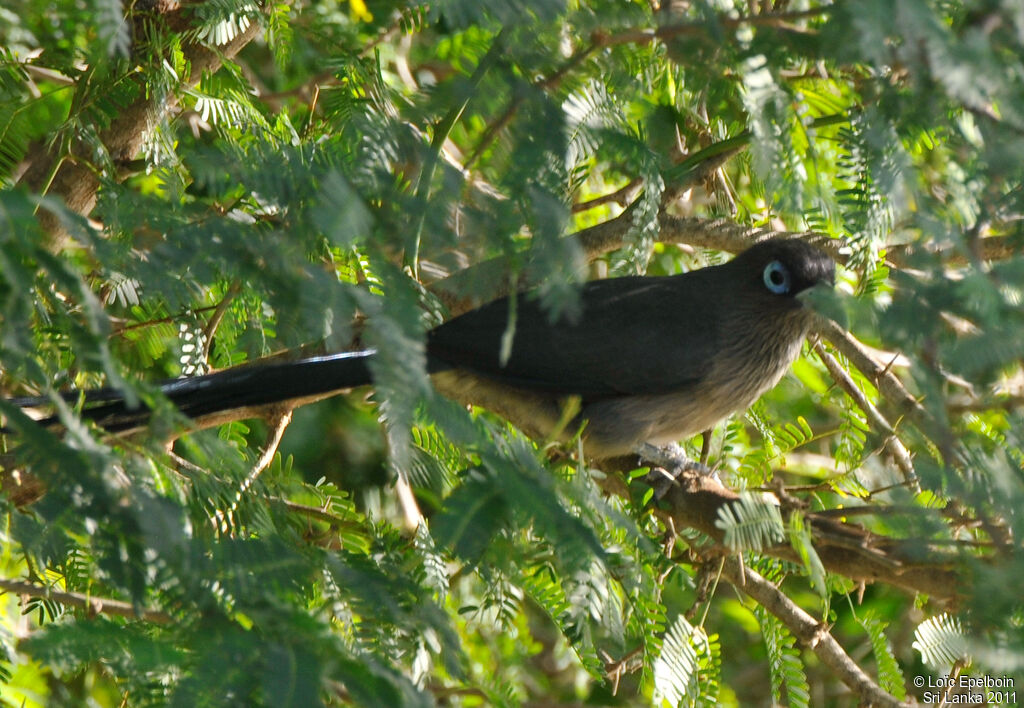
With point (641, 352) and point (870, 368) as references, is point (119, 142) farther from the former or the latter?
point (870, 368)

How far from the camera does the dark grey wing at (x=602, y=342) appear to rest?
3717mm

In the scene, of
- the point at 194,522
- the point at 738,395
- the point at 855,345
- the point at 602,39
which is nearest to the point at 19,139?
the point at 194,522

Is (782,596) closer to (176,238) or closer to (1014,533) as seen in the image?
(1014,533)

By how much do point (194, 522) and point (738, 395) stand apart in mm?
2312

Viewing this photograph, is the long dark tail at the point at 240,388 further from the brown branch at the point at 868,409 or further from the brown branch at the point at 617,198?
the brown branch at the point at 868,409

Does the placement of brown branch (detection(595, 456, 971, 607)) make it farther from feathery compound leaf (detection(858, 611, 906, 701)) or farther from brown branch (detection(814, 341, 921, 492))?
brown branch (detection(814, 341, 921, 492))

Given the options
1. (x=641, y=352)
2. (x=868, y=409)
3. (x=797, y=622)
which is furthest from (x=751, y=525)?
(x=641, y=352)

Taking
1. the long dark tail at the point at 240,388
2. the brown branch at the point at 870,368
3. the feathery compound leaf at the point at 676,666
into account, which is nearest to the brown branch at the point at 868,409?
the brown branch at the point at 870,368

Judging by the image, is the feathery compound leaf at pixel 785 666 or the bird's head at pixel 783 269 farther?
the bird's head at pixel 783 269

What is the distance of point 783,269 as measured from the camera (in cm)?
386

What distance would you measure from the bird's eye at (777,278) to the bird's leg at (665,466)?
75 cm

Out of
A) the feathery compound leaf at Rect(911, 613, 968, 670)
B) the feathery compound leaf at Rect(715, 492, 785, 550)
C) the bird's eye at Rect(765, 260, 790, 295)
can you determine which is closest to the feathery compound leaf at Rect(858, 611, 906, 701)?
the feathery compound leaf at Rect(911, 613, 968, 670)

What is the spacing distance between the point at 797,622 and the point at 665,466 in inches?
32.5

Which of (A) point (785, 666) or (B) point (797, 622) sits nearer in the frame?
(A) point (785, 666)
